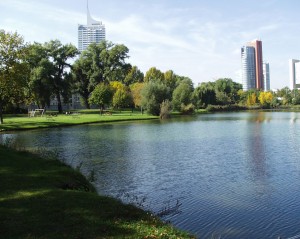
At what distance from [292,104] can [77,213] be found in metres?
161

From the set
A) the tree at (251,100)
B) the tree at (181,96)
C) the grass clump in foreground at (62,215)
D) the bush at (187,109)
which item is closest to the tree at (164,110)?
the tree at (181,96)

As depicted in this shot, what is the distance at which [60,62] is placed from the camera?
90.7 meters

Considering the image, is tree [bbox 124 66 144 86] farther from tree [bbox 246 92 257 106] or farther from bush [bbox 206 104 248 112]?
tree [bbox 246 92 257 106]

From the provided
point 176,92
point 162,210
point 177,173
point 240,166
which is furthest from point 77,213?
point 176,92

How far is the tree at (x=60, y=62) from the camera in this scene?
88.9m

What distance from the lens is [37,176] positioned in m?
13.0

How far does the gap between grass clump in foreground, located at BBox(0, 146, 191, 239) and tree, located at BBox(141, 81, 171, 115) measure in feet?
223

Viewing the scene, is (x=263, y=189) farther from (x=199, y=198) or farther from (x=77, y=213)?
(x=77, y=213)

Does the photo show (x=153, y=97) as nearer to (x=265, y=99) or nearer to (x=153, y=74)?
(x=153, y=74)

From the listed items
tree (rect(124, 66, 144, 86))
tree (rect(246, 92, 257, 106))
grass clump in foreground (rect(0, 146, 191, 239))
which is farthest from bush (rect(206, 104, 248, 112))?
grass clump in foreground (rect(0, 146, 191, 239))

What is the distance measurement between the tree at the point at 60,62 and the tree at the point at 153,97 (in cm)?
2239

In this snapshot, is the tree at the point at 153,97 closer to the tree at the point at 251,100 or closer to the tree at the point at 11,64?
the tree at the point at 11,64

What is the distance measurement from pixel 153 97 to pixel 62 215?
235 feet

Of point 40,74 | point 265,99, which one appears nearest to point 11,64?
point 40,74
